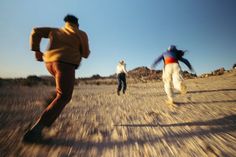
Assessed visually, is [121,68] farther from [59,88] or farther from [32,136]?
[32,136]

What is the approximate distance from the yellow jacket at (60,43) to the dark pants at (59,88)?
0.36 ft

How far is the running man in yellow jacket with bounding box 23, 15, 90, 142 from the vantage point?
9.78 feet

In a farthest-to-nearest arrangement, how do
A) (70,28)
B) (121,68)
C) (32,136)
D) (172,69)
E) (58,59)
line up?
(121,68)
(172,69)
(70,28)
(58,59)
(32,136)

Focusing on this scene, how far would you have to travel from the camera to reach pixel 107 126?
406cm

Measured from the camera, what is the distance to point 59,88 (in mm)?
3045

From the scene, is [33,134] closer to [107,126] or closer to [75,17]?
[107,126]

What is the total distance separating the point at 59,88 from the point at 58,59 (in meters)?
0.45

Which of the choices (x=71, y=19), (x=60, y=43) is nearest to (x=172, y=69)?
(x=71, y=19)

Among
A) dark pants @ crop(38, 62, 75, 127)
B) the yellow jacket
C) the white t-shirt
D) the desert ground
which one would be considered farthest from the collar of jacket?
the white t-shirt

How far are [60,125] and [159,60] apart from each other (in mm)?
4456

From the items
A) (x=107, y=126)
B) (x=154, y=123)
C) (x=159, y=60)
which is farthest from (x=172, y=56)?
(x=107, y=126)

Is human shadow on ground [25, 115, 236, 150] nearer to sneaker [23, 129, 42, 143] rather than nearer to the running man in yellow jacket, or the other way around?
sneaker [23, 129, 42, 143]

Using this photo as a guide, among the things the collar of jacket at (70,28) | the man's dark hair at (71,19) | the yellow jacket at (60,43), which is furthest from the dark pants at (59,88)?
the man's dark hair at (71,19)

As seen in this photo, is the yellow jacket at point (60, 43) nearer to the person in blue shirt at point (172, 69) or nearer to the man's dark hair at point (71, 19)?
the man's dark hair at point (71, 19)
